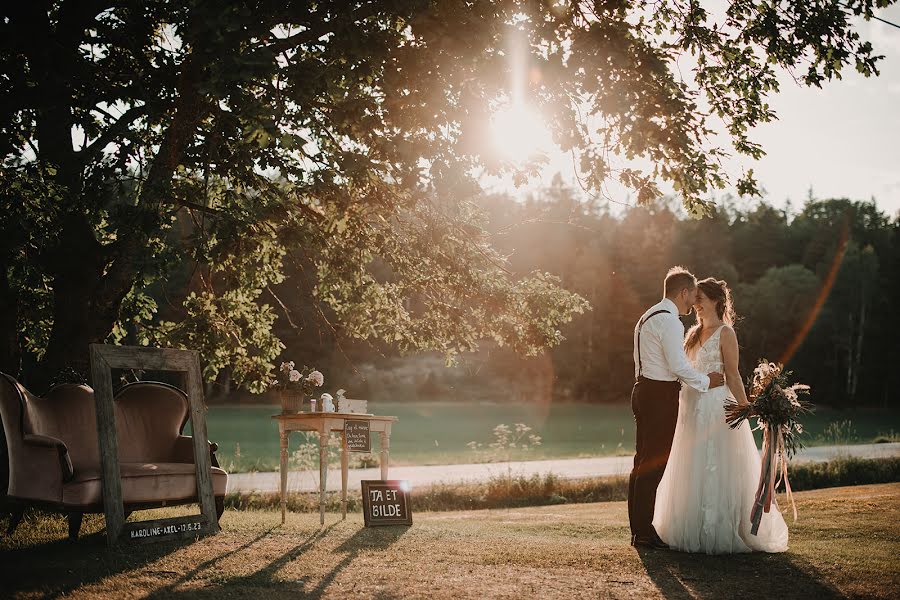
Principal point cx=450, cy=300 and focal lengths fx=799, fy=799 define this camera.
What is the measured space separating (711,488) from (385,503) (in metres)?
3.11

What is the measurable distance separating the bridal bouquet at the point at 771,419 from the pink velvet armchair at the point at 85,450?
4.50 meters

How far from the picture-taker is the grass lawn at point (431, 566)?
478cm

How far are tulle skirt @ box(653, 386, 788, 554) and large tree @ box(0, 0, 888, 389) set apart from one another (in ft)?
7.33

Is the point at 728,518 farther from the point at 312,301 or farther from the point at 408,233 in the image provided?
the point at 312,301

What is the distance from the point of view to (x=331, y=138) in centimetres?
828

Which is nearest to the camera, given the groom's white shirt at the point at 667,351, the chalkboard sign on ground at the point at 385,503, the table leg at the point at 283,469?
the groom's white shirt at the point at 667,351

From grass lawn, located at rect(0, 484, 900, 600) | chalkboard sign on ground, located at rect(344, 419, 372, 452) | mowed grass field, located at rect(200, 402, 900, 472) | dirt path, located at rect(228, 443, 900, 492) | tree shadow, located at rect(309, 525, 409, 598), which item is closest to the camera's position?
grass lawn, located at rect(0, 484, 900, 600)

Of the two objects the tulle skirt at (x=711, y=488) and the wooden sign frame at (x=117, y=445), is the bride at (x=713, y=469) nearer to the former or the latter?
the tulle skirt at (x=711, y=488)

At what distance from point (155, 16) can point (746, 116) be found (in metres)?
6.62

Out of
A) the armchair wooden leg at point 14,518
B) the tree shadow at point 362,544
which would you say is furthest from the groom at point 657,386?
the armchair wooden leg at point 14,518

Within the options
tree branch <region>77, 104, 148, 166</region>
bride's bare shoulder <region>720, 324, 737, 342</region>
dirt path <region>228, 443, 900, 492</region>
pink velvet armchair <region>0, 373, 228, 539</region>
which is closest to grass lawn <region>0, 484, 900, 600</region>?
pink velvet armchair <region>0, 373, 228, 539</region>

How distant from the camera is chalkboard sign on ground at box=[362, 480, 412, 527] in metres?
7.56

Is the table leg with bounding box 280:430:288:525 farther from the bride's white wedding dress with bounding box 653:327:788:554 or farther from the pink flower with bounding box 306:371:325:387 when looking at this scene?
the bride's white wedding dress with bounding box 653:327:788:554

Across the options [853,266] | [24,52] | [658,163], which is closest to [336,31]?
[658,163]
